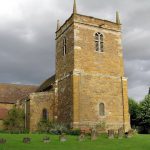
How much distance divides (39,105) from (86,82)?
7479 mm

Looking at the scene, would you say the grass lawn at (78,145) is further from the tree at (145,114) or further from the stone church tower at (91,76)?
the tree at (145,114)

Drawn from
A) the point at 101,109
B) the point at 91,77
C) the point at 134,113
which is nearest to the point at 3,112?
the point at 91,77

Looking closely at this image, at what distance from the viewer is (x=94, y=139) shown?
27.9m

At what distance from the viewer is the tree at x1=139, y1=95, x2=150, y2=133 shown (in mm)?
55928

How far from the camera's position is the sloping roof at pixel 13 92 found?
50.1 m

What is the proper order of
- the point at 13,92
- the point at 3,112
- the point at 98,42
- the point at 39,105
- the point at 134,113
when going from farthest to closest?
1. the point at 134,113
2. the point at 13,92
3. the point at 3,112
4. the point at 39,105
5. the point at 98,42

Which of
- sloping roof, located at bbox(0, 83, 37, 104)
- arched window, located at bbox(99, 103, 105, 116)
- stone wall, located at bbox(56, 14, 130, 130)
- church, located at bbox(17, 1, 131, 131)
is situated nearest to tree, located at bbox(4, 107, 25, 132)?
church, located at bbox(17, 1, 131, 131)

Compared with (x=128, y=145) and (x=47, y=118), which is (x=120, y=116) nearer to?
(x=47, y=118)

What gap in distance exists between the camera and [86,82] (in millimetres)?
38656

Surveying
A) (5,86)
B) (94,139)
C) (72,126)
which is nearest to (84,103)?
(72,126)

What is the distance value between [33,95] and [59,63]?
5870 millimetres

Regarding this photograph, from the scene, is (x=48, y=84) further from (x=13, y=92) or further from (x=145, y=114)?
(x=145, y=114)

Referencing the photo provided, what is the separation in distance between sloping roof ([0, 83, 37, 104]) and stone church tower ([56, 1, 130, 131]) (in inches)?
435

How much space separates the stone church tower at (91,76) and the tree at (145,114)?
56.1 feet
